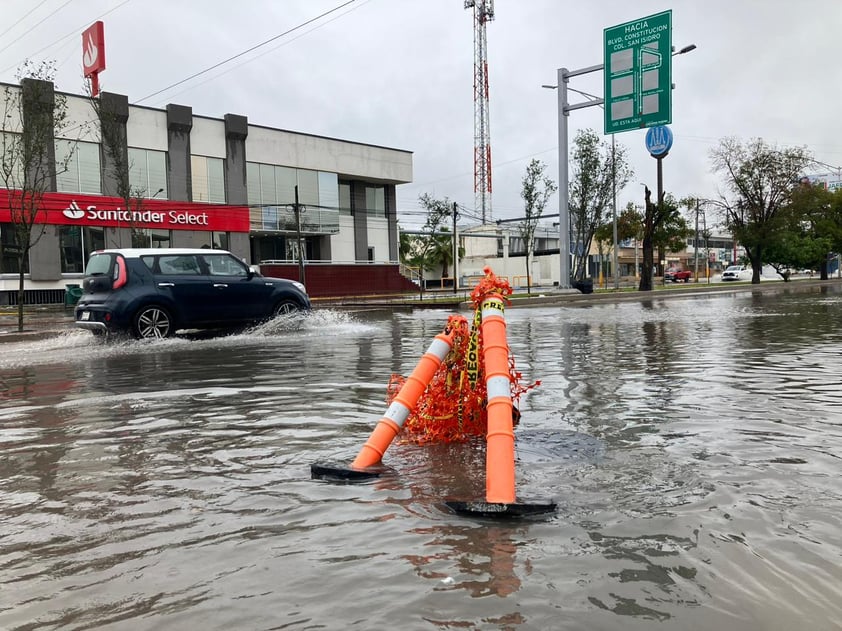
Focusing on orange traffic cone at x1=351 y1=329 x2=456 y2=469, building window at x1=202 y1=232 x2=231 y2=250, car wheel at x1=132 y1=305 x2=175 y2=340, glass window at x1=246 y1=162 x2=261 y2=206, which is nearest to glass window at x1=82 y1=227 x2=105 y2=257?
building window at x1=202 y1=232 x2=231 y2=250

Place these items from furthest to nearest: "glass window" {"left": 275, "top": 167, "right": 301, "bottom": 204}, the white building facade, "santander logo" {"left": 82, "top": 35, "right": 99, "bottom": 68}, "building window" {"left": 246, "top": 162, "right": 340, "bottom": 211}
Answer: "glass window" {"left": 275, "top": 167, "right": 301, "bottom": 204}, "building window" {"left": 246, "top": 162, "right": 340, "bottom": 211}, the white building facade, "santander logo" {"left": 82, "top": 35, "right": 99, "bottom": 68}

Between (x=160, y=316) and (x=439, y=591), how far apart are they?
35.1 ft

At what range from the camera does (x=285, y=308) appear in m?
13.9

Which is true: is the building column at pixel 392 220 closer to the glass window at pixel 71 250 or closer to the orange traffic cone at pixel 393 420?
the glass window at pixel 71 250

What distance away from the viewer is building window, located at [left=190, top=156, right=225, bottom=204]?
39.2 m

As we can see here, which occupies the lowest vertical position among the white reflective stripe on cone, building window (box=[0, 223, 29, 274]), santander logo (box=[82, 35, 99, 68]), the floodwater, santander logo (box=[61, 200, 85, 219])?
the floodwater

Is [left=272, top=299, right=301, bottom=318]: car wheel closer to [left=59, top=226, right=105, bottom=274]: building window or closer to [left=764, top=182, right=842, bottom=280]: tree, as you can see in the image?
[left=59, top=226, right=105, bottom=274]: building window

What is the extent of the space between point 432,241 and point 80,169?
1172 inches

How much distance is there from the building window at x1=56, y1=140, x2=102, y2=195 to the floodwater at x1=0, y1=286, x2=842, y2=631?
30.9 metres

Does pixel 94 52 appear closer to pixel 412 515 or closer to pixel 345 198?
pixel 345 198

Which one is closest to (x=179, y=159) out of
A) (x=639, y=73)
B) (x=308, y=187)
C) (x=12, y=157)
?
(x=308, y=187)

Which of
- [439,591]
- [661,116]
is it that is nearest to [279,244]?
[661,116]

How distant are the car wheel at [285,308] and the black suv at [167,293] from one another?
0.54ft

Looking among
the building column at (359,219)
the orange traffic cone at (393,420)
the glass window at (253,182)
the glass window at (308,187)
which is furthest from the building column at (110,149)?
the orange traffic cone at (393,420)
